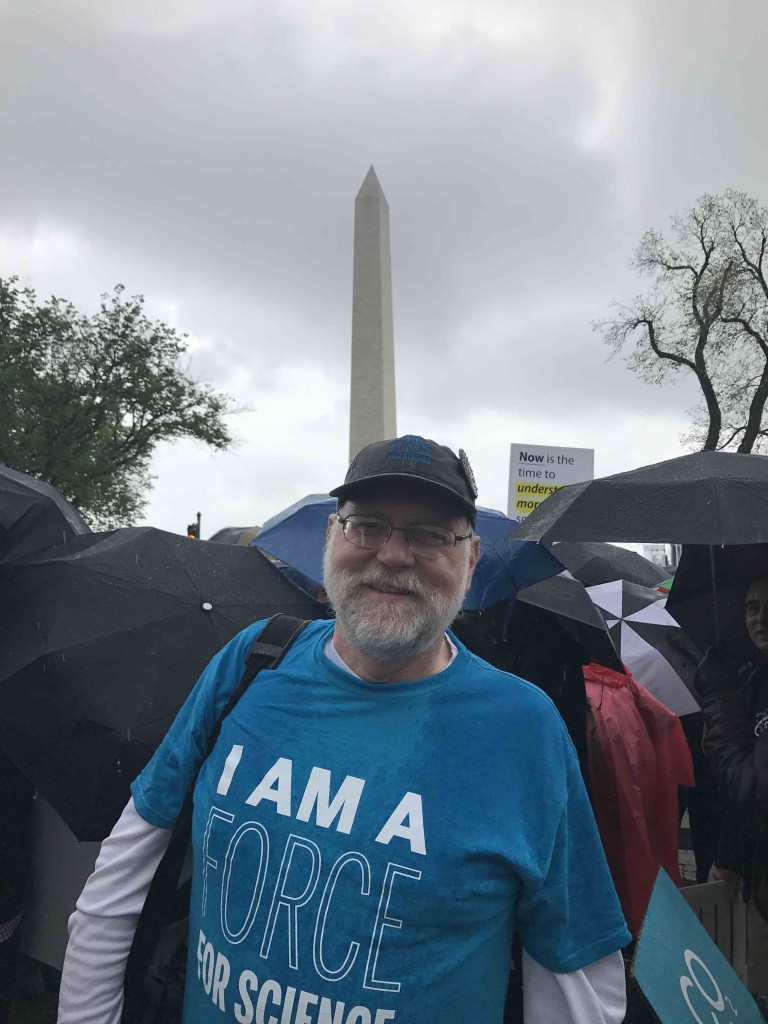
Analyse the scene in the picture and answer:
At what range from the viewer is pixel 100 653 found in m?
2.50

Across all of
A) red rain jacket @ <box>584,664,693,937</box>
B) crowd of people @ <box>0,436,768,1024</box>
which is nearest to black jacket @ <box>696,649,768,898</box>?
red rain jacket @ <box>584,664,693,937</box>

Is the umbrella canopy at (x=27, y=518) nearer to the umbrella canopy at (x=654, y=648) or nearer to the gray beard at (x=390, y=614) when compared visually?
the gray beard at (x=390, y=614)

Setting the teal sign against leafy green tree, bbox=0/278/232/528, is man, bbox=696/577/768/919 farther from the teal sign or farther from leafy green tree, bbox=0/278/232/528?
leafy green tree, bbox=0/278/232/528

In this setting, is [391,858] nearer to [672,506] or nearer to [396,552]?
[396,552]

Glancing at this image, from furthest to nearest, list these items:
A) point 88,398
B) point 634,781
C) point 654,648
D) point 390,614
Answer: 1. point 88,398
2. point 654,648
3. point 634,781
4. point 390,614

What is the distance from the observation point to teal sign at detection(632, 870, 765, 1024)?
5.34 ft

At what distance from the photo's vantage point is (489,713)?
1551 millimetres

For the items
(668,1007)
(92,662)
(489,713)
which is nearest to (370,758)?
(489,713)

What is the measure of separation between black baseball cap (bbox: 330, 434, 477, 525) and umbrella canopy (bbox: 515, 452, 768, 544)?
3.27ft

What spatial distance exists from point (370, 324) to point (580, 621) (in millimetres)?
12646

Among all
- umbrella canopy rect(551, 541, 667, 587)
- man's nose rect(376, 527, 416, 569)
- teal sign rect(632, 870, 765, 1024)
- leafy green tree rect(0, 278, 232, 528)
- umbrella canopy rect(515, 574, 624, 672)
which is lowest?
teal sign rect(632, 870, 765, 1024)

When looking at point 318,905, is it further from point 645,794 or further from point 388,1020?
point 645,794

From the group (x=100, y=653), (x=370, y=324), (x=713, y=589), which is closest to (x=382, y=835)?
(x=100, y=653)

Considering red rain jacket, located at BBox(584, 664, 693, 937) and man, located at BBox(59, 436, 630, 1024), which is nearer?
man, located at BBox(59, 436, 630, 1024)
